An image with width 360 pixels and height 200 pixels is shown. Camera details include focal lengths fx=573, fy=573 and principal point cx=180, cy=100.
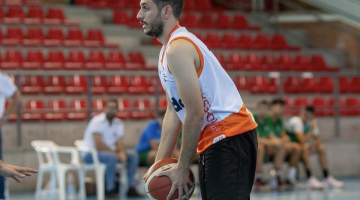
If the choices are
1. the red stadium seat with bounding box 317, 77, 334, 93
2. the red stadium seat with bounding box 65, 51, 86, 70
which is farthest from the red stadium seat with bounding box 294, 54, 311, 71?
the red stadium seat with bounding box 65, 51, 86, 70

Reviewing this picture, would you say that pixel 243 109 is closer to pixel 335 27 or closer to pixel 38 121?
pixel 38 121

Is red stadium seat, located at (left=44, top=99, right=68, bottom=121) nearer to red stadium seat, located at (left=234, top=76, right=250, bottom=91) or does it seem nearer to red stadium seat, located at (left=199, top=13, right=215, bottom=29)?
red stadium seat, located at (left=234, top=76, right=250, bottom=91)

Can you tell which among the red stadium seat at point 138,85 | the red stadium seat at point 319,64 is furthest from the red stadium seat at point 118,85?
the red stadium seat at point 319,64

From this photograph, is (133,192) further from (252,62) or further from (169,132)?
(252,62)

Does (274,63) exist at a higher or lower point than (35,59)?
lower

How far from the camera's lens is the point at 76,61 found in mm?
11867

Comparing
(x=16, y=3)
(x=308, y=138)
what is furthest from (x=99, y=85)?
(x=308, y=138)

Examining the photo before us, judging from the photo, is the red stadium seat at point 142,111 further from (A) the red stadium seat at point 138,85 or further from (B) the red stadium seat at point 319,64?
(B) the red stadium seat at point 319,64

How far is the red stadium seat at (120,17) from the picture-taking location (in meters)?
14.3

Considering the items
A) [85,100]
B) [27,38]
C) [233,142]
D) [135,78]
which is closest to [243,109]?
[233,142]

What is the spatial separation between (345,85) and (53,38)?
661 centimetres

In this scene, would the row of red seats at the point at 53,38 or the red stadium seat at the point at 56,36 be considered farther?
the red stadium seat at the point at 56,36

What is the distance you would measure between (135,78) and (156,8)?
8.85 m

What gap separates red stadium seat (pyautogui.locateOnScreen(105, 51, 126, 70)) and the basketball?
899 centimetres
